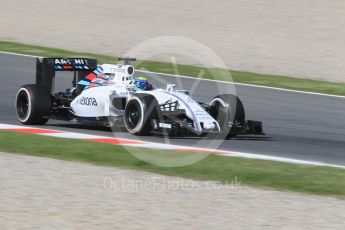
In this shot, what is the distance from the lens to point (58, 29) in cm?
2620

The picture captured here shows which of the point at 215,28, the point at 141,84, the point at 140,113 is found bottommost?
the point at 140,113

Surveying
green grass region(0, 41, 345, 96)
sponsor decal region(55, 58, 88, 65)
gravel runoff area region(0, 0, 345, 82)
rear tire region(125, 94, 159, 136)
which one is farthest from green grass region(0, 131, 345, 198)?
gravel runoff area region(0, 0, 345, 82)

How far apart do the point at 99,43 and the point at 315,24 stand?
6.80 meters

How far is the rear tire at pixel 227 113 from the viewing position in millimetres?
12305

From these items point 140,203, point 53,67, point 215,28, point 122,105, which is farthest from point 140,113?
point 215,28

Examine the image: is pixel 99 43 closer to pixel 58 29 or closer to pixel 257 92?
pixel 58 29

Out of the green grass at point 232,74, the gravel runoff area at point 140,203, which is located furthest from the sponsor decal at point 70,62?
the green grass at point 232,74

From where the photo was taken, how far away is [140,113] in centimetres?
1192

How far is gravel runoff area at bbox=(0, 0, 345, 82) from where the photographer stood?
22.4 metres

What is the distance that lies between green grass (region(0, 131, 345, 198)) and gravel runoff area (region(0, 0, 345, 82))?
10283 millimetres

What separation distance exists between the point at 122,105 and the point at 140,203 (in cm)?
481

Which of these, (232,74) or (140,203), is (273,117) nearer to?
(232,74)

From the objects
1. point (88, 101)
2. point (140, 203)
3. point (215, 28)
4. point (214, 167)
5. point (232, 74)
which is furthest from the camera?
point (215, 28)
